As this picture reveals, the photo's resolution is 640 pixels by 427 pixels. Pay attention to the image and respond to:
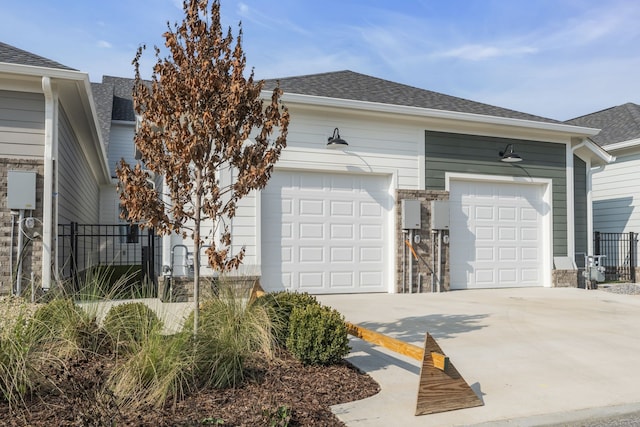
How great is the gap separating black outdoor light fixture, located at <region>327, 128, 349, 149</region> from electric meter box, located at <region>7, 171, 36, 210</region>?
5.19m

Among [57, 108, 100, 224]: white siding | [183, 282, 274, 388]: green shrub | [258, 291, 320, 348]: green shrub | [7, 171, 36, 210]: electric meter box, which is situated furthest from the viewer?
[57, 108, 100, 224]: white siding

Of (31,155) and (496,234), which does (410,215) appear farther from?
(31,155)

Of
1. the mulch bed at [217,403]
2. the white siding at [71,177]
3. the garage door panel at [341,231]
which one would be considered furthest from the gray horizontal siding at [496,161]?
→ the mulch bed at [217,403]

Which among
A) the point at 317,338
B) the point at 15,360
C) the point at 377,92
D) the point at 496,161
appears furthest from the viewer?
the point at 496,161

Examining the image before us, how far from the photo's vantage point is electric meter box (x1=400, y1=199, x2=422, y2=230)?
1048 cm

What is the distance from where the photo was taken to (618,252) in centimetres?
1446

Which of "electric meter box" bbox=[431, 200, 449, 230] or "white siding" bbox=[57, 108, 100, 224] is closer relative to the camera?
"white siding" bbox=[57, 108, 100, 224]

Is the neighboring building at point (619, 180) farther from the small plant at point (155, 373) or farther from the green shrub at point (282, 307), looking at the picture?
the small plant at point (155, 373)

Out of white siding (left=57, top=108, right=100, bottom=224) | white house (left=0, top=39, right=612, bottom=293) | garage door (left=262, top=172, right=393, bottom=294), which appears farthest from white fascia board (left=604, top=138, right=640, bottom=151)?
white siding (left=57, top=108, right=100, bottom=224)

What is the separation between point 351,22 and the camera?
36.0 feet

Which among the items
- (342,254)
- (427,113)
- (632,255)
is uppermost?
(427,113)

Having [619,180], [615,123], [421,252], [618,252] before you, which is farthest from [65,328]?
[615,123]

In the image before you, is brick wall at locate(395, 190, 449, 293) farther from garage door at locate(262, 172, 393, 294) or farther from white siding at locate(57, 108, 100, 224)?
white siding at locate(57, 108, 100, 224)

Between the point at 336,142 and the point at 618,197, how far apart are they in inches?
386
